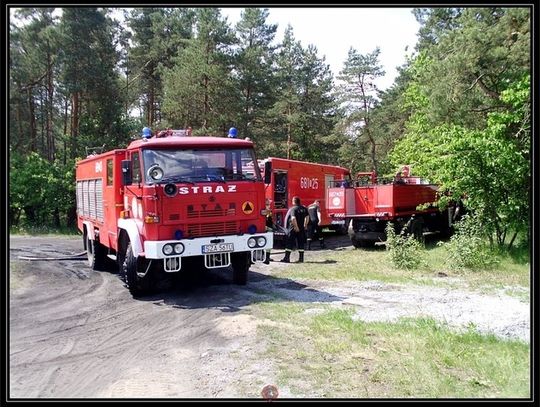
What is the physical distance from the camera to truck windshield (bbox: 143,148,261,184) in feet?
26.5

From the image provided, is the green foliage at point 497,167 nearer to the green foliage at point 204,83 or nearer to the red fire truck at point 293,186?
the red fire truck at point 293,186

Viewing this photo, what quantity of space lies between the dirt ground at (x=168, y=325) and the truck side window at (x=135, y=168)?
2.15 meters

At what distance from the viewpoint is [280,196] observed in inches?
667

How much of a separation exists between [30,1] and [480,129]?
1083 cm

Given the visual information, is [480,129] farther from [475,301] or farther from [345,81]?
[345,81]

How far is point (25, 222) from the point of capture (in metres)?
13.8

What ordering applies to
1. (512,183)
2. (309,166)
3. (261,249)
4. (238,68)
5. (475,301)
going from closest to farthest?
1. (475,301)
2. (261,249)
3. (512,183)
4. (309,166)
5. (238,68)

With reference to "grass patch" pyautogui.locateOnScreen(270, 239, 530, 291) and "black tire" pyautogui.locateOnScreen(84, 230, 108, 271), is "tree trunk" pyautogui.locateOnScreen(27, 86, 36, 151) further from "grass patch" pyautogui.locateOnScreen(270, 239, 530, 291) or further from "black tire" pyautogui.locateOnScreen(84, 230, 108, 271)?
"grass patch" pyautogui.locateOnScreen(270, 239, 530, 291)

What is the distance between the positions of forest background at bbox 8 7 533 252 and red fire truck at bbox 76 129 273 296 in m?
3.00

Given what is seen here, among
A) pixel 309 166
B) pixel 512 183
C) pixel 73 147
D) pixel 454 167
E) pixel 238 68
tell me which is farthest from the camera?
pixel 238 68

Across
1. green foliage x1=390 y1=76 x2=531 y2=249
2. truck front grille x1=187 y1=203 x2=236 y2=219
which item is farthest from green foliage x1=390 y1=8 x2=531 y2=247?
truck front grille x1=187 y1=203 x2=236 y2=219

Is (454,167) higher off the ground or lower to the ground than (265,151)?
lower

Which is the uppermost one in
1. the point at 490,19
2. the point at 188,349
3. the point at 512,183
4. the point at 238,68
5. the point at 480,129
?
the point at 238,68

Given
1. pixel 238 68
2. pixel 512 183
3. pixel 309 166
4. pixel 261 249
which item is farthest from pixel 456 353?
pixel 238 68
